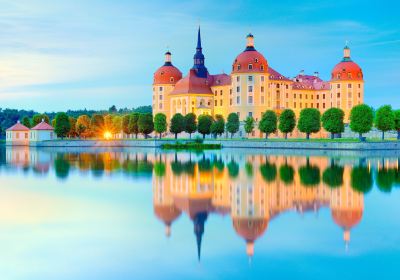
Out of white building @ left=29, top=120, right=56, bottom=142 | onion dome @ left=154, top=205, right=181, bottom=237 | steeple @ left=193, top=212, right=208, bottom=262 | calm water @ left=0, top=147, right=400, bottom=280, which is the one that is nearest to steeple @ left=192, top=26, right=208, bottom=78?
white building @ left=29, top=120, right=56, bottom=142

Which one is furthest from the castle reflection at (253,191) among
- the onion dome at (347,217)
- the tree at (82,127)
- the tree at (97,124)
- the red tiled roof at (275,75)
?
the tree at (97,124)

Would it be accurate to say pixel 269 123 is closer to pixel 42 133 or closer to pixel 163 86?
pixel 163 86

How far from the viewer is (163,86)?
81250 millimetres

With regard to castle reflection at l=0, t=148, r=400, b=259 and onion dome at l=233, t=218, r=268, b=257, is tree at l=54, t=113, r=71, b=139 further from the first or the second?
onion dome at l=233, t=218, r=268, b=257

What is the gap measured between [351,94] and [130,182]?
2295 inches

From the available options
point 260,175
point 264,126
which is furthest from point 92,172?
point 264,126

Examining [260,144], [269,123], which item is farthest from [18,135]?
[260,144]

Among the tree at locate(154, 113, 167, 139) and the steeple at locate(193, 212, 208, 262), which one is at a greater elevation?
the tree at locate(154, 113, 167, 139)

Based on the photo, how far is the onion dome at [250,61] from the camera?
71.3m

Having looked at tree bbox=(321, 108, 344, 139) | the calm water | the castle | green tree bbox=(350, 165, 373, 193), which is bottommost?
the calm water

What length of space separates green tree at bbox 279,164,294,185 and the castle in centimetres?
4233

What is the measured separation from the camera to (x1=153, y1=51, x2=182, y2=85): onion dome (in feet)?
268

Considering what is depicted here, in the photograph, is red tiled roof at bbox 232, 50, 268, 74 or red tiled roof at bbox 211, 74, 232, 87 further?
red tiled roof at bbox 211, 74, 232, 87

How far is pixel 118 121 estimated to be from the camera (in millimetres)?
75188
